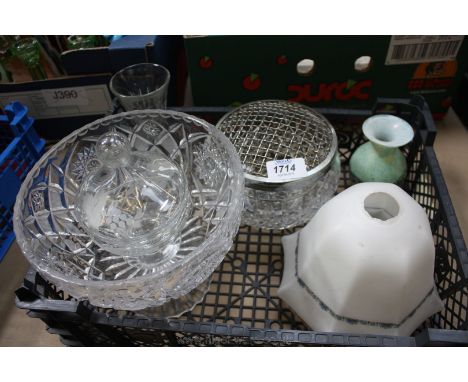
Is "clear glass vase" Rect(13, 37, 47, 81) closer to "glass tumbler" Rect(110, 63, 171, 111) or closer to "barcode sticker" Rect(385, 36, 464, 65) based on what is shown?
"glass tumbler" Rect(110, 63, 171, 111)

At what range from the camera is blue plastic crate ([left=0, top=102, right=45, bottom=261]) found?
22.4 inches

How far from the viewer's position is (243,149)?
52 cm

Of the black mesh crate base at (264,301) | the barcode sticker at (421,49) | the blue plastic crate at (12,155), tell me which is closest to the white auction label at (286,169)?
the black mesh crate base at (264,301)

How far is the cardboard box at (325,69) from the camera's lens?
59 cm

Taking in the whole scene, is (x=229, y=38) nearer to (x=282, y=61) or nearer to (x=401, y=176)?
(x=282, y=61)

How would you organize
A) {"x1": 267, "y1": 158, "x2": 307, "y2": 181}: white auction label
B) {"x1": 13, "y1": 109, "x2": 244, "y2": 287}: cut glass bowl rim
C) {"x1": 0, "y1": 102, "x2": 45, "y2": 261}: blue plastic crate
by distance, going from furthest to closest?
{"x1": 0, "y1": 102, "x2": 45, "y2": 261}: blue plastic crate < {"x1": 267, "y1": 158, "x2": 307, "y2": 181}: white auction label < {"x1": 13, "y1": 109, "x2": 244, "y2": 287}: cut glass bowl rim

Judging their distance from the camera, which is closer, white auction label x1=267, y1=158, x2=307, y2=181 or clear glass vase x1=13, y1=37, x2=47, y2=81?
white auction label x1=267, y1=158, x2=307, y2=181

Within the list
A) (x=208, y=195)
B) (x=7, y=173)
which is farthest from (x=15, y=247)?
(x=208, y=195)

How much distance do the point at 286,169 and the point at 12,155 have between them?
0.41 m

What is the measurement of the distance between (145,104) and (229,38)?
6.1 inches

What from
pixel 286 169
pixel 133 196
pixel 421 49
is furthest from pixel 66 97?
pixel 421 49

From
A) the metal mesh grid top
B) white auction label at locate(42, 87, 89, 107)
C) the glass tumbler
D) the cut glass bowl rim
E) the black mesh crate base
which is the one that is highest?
the cut glass bowl rim

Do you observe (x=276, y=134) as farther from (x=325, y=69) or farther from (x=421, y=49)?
(x=421, y=49)

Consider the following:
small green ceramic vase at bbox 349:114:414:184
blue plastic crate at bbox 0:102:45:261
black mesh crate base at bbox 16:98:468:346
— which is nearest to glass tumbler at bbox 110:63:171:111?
black mesh crate base at bbox 16:98:468:346
